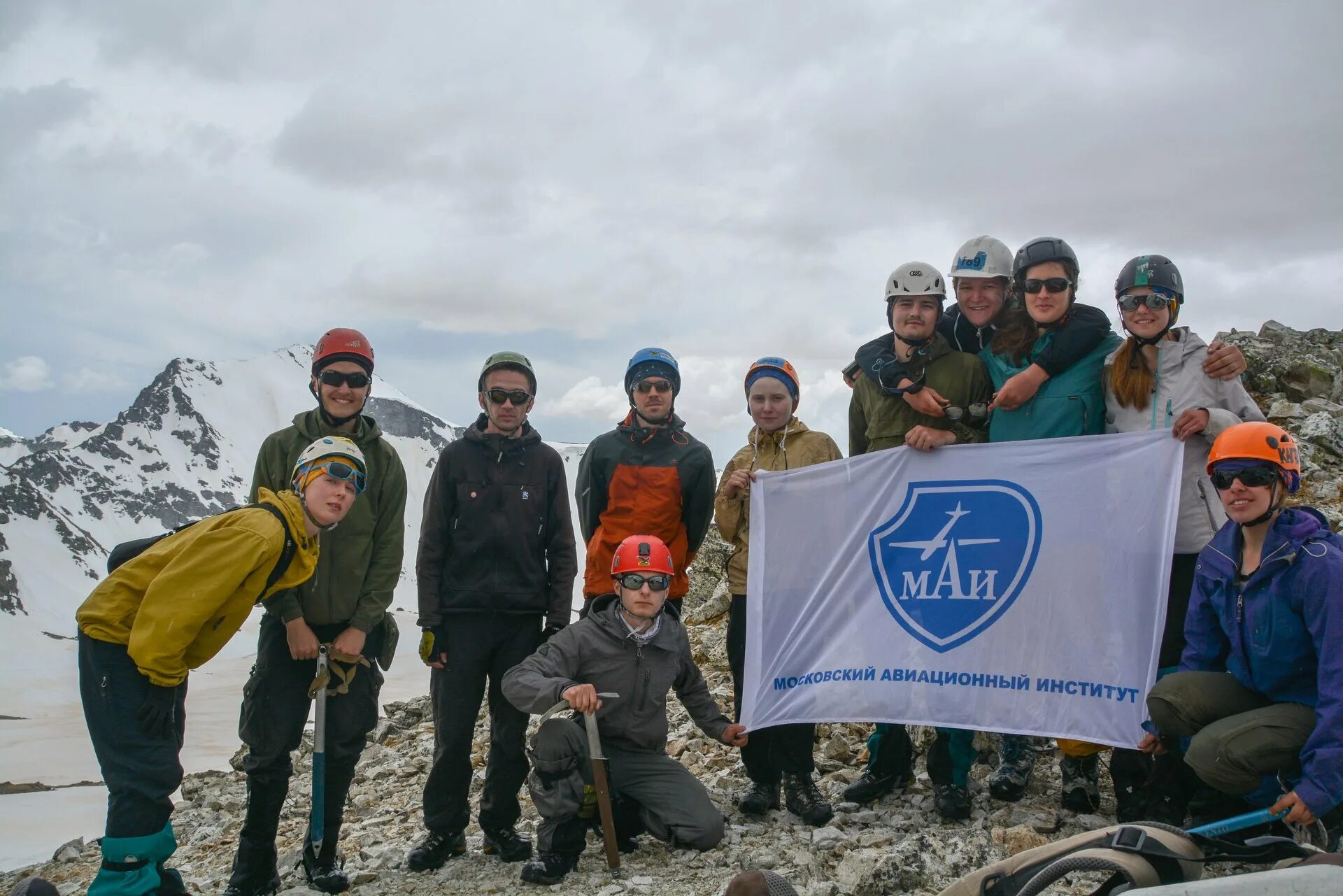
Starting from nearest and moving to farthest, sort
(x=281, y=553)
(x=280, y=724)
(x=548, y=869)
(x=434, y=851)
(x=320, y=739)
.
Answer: (x=281, y=553), (x=548, y=869), (x=280, y=724), (x=320, y=739), (x=434, y=851)

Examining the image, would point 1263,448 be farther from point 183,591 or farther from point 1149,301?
point 183,591

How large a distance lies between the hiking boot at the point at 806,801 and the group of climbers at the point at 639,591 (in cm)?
2

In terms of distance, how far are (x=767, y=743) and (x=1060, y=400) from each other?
3.10 meters

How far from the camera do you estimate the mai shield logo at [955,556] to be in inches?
250

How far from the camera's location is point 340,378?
21.1ft

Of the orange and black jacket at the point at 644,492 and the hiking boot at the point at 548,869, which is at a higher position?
the orange and black jacket at the point at 644,492

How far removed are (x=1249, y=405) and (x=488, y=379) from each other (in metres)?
4.83

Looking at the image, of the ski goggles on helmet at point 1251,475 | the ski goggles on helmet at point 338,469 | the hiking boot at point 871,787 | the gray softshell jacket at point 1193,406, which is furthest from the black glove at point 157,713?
the gray softshell jacket at point 1193,406

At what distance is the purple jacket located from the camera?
4.66 meters

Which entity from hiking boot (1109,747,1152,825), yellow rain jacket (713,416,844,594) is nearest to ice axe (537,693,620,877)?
yellow rain jacket (713,416,844,594)

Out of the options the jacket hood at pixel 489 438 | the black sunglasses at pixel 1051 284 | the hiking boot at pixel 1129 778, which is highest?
the black sunglasses at pixel 1051 284

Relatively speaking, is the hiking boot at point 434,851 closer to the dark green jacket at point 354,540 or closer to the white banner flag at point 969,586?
the dark green jacket at point 354,540

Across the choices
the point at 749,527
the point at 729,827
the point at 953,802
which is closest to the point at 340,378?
the point at 749,527

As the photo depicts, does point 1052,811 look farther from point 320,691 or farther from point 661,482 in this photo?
point 320,691
